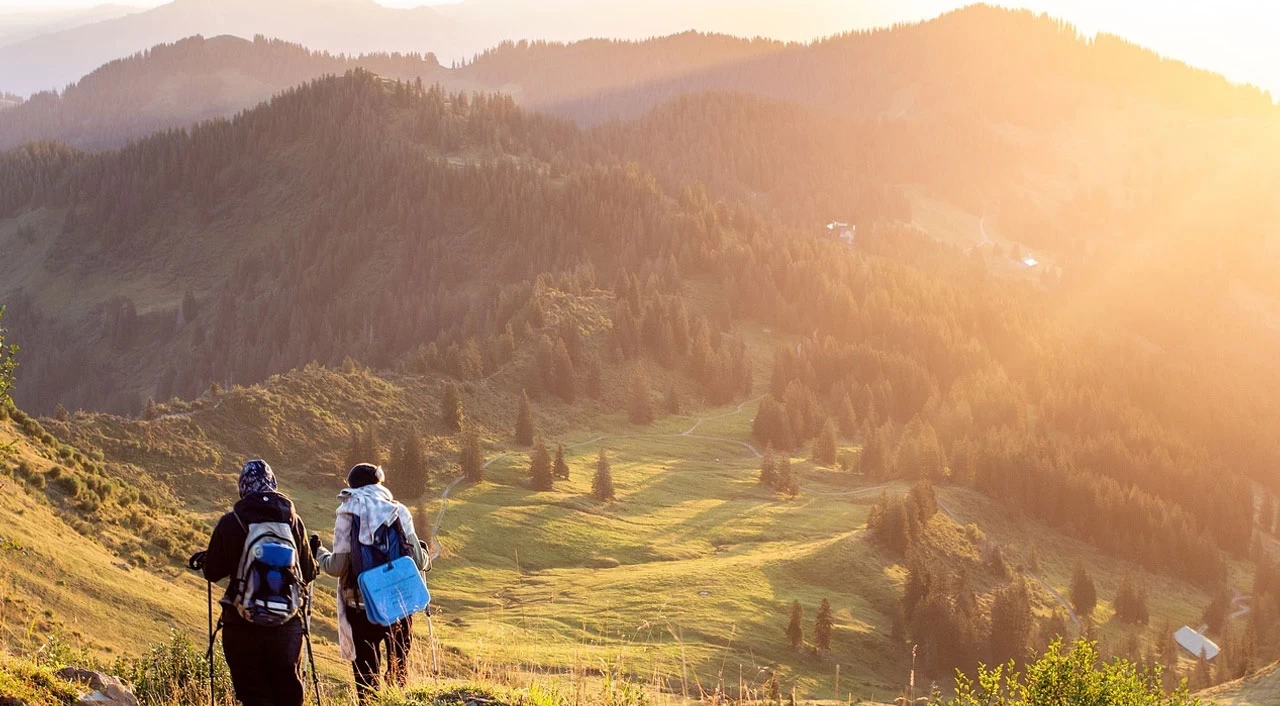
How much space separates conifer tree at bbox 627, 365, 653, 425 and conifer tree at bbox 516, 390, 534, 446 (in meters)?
20.4

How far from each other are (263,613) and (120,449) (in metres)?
62.8

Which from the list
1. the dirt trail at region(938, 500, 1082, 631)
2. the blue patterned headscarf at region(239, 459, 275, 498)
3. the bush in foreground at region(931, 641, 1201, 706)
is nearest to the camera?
the blue patterned headscarf at region(239, 459, 275, 498)

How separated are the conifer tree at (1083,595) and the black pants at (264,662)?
8860 centimetres

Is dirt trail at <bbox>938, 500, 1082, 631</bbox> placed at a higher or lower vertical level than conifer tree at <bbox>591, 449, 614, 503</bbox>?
lower

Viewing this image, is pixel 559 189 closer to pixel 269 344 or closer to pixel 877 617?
pixel 269 344

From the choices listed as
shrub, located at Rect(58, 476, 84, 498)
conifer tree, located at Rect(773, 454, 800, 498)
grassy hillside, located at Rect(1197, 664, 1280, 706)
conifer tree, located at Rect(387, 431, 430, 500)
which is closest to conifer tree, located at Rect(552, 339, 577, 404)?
conifer tree, located at Rect(773, 454, 800, 498)

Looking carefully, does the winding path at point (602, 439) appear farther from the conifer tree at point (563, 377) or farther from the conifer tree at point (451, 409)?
the conifer tree at point (563, 377)

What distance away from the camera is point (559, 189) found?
195 m

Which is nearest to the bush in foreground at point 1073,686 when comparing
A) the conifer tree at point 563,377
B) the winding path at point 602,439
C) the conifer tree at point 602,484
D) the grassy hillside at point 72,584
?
the grassy hillside at point 72,584

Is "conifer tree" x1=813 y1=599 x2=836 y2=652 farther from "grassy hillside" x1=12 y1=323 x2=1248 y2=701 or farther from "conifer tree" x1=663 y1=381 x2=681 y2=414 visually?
"conifer tree" x1=663 y1=381 x2=681 y2=414

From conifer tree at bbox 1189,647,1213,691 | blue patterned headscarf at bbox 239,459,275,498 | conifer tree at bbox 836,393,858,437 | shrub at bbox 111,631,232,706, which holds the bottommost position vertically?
conifer tree at bbox 1189,647,1213,691

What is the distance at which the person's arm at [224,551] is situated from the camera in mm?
15109

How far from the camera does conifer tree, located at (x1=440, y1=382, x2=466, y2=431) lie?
99.7 m

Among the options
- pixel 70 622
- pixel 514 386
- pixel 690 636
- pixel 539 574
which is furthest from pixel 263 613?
pixel 514 386
